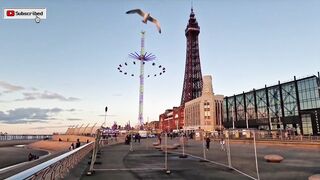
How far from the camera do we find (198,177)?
14883 millimetres

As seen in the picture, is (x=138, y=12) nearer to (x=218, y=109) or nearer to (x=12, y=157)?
(x=12, y=157)

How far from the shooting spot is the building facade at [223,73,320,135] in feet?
285

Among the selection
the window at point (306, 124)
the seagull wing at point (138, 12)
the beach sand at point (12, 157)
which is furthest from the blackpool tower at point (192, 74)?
the seagull wing at point (138, 12)

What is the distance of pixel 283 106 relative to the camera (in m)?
101

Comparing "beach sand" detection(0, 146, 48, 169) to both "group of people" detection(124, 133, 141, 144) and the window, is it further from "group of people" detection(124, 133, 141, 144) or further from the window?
the window

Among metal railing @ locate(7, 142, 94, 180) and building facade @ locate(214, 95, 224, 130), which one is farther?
building facade @ locate(214, 95, 224, 130)

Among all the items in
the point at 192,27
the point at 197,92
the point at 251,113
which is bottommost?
the point at 251,113

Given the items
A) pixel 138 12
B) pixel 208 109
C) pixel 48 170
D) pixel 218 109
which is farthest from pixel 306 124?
pixel 48 170

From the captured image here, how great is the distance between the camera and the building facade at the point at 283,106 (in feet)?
285

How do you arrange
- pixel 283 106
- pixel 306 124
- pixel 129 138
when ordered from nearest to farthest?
pixel 129 138 < pixel 306 124 < pixel 283 106

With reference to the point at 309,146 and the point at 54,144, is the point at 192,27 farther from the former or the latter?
the point at 309,146

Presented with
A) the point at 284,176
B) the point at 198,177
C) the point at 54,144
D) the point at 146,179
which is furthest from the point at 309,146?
the point at 54,144

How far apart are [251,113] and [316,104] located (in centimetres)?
3449

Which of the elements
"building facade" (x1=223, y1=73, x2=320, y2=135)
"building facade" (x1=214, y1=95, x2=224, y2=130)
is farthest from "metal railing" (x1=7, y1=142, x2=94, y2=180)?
"building facade" (x1=214, y1=95, x2=224, y2=130)
